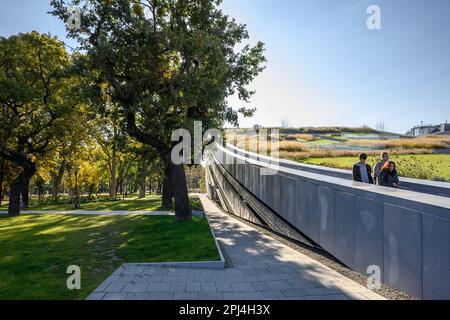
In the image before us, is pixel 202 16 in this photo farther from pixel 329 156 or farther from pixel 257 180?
pixel 329 156

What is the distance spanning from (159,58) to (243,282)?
9.94 m

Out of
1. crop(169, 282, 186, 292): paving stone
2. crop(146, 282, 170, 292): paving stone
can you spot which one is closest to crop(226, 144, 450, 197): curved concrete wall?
crop(169, 282, 186, 292): paving stone

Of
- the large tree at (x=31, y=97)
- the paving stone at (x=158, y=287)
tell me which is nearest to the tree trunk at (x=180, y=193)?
the paving stone at (x=158, y=287)

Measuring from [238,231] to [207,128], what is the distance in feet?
17.0

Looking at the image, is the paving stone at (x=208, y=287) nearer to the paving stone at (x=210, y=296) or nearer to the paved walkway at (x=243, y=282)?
the paved walkway at (x=243, y=282)

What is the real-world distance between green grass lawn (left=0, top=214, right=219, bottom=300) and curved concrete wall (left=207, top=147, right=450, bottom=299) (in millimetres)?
3105

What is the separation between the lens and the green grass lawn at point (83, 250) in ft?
21.0

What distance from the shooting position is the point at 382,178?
9148 millimetres

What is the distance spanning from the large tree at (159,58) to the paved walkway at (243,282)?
7.11m

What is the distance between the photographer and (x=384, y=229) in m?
5.85

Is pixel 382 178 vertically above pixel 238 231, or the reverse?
pixel 382 178

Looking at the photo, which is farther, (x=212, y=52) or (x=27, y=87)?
(x=27, y=87)

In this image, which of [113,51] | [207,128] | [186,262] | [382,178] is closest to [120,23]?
[113,51]

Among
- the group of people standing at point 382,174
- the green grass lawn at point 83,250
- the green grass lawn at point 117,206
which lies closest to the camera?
the green grass lawn at point 83,250
